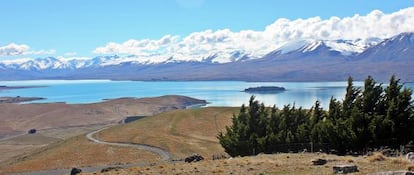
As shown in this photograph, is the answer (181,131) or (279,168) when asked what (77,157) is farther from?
(279,168)

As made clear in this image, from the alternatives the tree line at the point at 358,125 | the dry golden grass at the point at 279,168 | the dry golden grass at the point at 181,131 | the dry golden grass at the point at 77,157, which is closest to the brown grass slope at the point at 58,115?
the dry golden grass at the point at 181,131

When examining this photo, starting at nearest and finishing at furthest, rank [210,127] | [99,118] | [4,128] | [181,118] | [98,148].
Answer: [98,148]
[210,127]
[181,118]
[4,128]
[99,118]

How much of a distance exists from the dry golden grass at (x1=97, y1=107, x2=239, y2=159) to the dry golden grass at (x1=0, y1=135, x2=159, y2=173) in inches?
263

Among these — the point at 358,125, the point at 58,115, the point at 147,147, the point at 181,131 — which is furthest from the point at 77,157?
the point at 58,115

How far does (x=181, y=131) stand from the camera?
105 metres

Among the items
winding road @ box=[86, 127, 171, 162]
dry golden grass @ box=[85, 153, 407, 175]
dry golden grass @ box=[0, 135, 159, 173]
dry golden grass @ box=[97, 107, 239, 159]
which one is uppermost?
dry golden grass @ box=[85, 153, 407, 175]

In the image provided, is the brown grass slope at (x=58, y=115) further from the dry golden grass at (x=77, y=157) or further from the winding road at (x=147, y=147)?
the dry golden grass at (x=77, y=157)

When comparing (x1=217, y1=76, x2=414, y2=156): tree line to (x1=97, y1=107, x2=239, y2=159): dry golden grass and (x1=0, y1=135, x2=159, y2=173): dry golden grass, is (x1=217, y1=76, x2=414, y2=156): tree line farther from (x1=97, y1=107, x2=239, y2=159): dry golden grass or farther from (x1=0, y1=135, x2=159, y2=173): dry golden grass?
(x1=97, y1=107, x2=239, y2=159): dry golden grass

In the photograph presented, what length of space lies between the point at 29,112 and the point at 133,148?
115 m

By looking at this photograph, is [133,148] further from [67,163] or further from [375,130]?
[375,130]

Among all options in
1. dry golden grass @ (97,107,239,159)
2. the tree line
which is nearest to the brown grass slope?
dry golden grass @ (97,107,239,159)

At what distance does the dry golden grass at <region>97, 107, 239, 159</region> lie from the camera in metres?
85.5

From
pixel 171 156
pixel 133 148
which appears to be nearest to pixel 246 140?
pixel 171 156

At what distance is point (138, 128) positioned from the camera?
110000 millimetres
